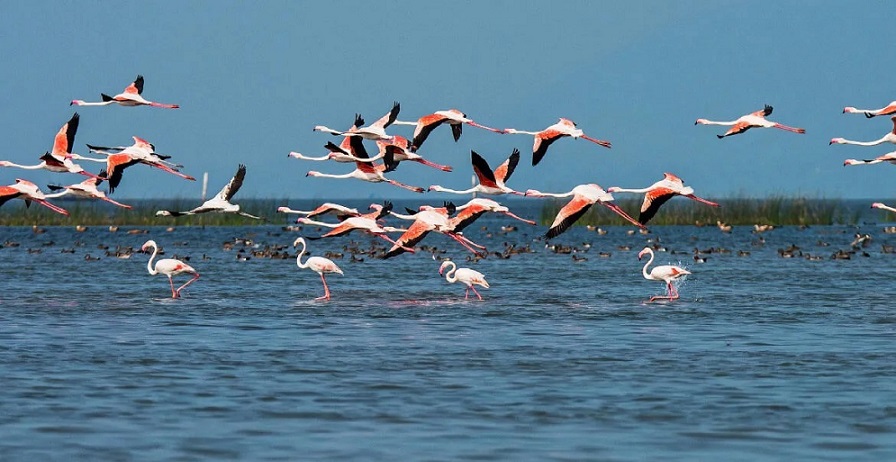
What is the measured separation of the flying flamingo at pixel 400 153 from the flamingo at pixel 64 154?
15.0ft

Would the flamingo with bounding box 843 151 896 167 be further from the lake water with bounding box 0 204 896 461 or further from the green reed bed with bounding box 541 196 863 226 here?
the green reed bed with bounding box 541 196 863 226

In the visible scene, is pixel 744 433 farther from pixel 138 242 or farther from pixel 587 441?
pixel 138 242

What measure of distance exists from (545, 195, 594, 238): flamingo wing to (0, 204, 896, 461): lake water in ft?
3.77

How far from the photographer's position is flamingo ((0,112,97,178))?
73.3 ft

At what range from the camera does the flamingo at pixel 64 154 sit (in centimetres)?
2233

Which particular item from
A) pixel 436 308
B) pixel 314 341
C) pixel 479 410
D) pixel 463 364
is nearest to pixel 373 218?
pixel 436 308

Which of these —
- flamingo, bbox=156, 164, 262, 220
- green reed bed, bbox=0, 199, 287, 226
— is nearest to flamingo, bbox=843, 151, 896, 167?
flamingo, bbox=156, 164, 262, 220

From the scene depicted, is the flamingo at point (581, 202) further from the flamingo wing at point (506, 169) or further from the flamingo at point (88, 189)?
the flamingo at point (88, 189)

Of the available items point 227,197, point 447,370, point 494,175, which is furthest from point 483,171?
point 447,370

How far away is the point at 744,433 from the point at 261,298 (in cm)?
1352

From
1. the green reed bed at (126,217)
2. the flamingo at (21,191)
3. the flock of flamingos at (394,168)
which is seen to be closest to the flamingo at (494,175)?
the flock of flamingos at (394,168)

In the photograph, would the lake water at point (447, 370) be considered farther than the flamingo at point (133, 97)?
No

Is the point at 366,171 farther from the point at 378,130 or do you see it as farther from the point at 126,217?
the point at 126,217

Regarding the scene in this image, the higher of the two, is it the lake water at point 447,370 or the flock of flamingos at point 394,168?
the flock of flamingos at point 394,168
